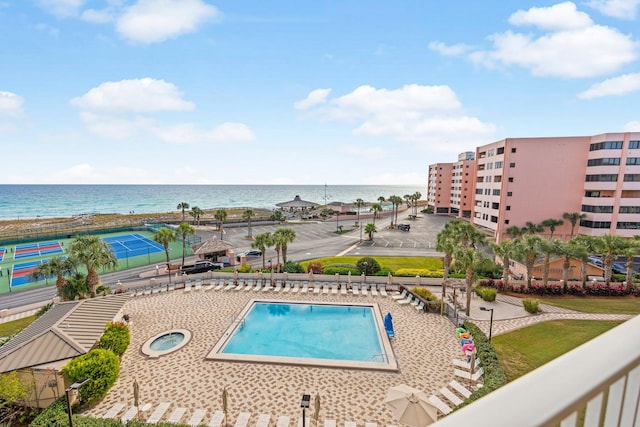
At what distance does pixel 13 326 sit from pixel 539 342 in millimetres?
36469

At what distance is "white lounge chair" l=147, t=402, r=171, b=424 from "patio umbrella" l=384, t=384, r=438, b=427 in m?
9.72

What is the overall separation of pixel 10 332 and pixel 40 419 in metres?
14.1

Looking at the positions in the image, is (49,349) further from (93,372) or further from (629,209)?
(629,209)

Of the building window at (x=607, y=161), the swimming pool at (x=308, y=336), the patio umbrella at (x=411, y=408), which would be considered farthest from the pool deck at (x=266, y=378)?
the building window at (x=607, y=161)

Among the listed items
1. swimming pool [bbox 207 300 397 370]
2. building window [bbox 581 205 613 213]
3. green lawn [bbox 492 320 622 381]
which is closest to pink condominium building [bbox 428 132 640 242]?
building window [bbox 581 205 613 213]

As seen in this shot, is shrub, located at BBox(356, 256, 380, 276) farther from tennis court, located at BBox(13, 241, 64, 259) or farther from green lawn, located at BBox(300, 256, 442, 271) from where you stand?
tennis court, located at BBox(13, 241, 64, 259)

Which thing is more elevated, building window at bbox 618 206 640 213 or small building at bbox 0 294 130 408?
building window at bbox 618 206 640 213

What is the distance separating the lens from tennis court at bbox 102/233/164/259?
47.5m

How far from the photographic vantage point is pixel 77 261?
2491 cm

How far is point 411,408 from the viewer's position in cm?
1195

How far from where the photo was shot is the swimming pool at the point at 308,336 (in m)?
18.9

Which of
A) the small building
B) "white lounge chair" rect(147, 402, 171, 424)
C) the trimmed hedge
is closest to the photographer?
"white lounge chair" rect(147, 402, 171, 424)

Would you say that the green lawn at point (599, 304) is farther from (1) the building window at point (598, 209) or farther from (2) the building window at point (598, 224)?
(1) the building window at point (598, 209)

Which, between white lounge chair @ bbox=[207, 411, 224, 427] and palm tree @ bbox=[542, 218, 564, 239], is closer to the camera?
white lounge chair @ bbox=[207, 411, 224, 427]
